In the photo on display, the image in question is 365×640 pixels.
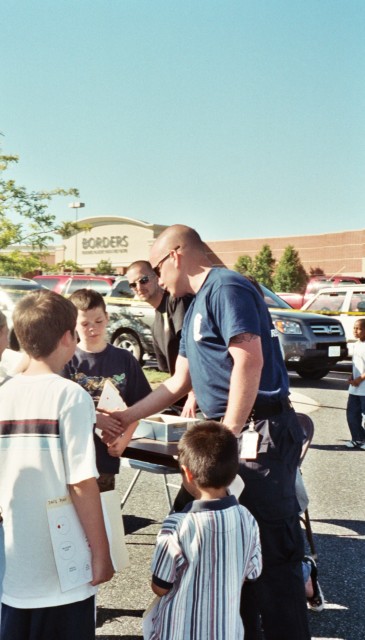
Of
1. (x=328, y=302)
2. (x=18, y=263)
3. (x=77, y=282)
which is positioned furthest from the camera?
(x=77, y=282)

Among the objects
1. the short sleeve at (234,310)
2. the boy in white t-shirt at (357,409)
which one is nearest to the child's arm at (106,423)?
the short sleeve at (234,310)

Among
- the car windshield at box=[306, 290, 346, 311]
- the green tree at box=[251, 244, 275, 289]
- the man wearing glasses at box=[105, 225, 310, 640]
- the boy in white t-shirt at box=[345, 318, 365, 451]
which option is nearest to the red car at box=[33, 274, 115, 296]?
the car windshield at box=[306, 290, 346, 311]

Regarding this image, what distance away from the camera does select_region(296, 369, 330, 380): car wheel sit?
48.6 feet

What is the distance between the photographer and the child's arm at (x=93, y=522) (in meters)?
2.28

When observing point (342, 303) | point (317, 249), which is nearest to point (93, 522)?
point (342, 303)

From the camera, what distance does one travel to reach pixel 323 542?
17.2 feet

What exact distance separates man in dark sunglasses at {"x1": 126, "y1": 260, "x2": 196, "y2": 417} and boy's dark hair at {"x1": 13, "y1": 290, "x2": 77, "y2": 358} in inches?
105

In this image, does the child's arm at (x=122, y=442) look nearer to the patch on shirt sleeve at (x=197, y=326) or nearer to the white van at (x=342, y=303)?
the patch on shirt sleeve at (x=197, y=326)

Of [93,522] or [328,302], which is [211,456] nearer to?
[93,522]

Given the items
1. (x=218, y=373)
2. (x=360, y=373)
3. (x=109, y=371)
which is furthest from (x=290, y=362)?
(x=218, y=373)

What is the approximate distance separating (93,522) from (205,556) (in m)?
0.44

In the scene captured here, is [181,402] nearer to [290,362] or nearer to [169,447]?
[169,447]

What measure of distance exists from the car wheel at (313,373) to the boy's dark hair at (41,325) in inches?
504

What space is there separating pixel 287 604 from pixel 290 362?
11.1m
